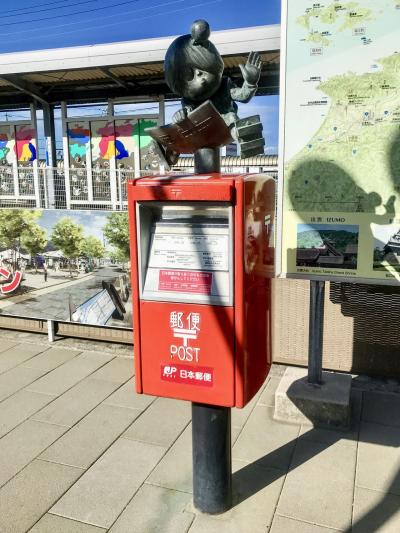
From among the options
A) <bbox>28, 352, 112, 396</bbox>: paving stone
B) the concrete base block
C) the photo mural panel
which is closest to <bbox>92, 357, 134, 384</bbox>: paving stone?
<bbox>28, 352, 112, 396</bbox>: paving stone

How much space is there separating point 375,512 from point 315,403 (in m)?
0.93

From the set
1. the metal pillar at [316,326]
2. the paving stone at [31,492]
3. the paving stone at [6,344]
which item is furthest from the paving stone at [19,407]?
the metal pillar at [316,326]

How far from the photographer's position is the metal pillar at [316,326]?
3.35m

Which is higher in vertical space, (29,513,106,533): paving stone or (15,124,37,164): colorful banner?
(15,124,37,164): colorful banner

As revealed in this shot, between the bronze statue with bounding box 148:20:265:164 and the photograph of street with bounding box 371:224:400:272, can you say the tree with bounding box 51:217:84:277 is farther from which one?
the photograph of street with bounding box 371:224:400:272

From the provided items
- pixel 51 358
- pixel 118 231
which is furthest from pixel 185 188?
pixel 51 358

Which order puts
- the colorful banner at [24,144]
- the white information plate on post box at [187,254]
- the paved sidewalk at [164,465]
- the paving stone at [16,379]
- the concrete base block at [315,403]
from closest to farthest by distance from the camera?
the white information plate on post box at [187,254] → the paved sidewalk at [164,465] → the concrete base block at [315,403] → the paving stone at [16,379] → the colorful banner at [24,144]

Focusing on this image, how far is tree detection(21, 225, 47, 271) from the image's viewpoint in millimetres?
5156

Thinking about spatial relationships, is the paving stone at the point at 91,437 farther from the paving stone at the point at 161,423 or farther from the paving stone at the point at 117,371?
the paving stone at the point at 117,371

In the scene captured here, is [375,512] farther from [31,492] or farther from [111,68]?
[111,68]

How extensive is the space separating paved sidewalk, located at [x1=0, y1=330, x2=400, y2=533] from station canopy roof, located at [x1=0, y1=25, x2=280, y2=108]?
14.1 feet

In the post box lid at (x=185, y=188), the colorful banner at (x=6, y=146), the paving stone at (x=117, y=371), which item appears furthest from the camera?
the colorful banner at (x=6, y=146)

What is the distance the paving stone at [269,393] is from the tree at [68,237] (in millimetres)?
2501

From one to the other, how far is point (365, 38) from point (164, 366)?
7.89ft
